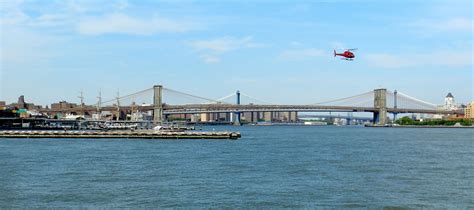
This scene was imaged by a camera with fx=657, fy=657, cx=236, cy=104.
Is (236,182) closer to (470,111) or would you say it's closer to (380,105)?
(380,105)

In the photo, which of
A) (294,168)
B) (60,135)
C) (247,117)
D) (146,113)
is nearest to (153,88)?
(146,113)

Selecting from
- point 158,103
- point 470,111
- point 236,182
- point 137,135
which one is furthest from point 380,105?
point 236,182

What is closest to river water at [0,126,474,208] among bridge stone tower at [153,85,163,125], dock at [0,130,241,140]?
dock at [0,130,241,140]

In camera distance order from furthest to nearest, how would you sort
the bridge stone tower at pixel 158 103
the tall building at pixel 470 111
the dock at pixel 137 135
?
the tall building at pixel 470 111 → the bridge stone tower at pixel 158 103 → the dock at pixel 137 135

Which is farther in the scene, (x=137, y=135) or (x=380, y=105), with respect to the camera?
(x=380, y=105)

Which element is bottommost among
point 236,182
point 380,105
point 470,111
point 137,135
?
point 236,182

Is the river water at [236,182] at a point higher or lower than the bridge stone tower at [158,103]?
lower

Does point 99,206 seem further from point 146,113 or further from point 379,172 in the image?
point 146,113

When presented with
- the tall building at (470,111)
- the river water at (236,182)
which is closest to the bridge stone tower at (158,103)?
the tall building at (470,111)

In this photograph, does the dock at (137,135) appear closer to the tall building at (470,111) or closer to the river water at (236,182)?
the river water at (236,182)
